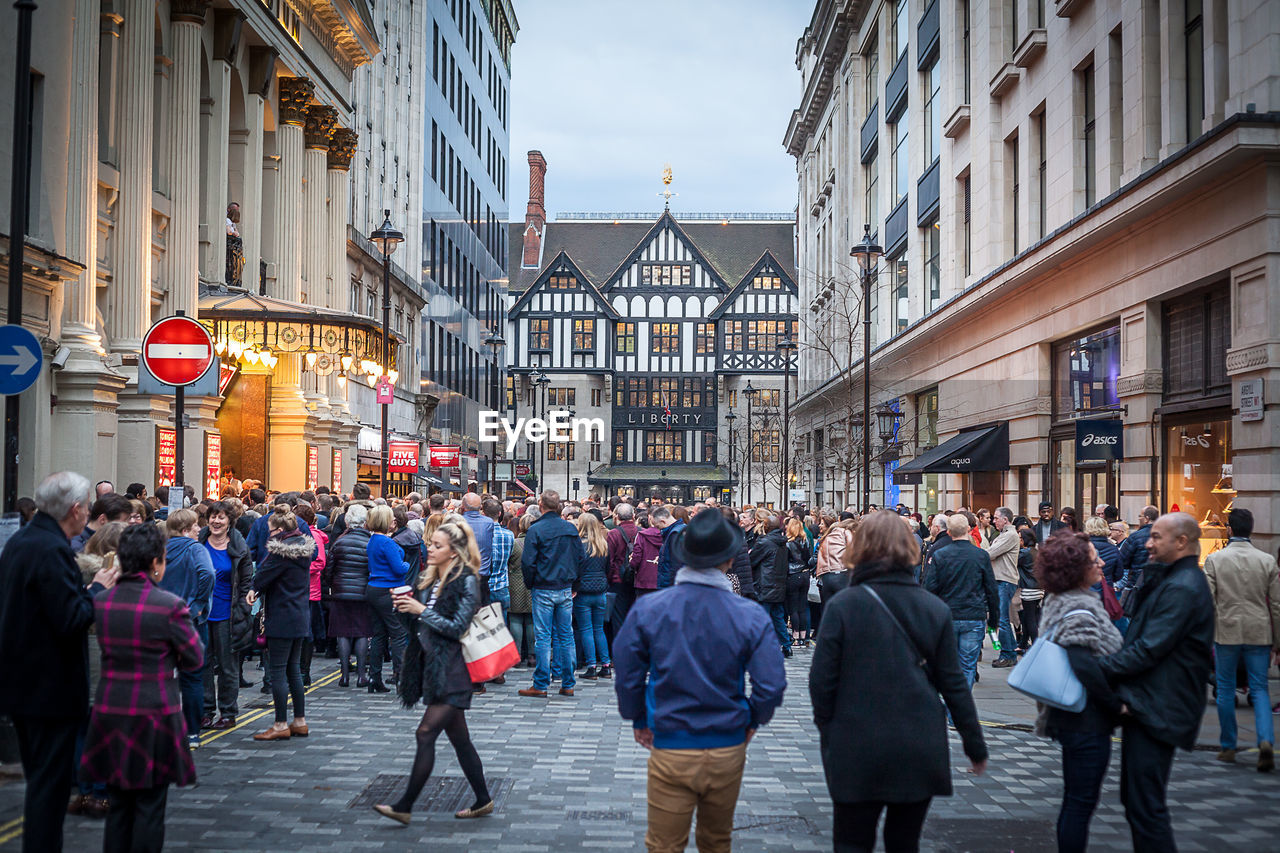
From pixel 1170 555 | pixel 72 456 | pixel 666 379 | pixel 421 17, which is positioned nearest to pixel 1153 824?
pixel 1170 555

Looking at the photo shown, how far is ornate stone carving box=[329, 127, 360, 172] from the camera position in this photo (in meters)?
32.6

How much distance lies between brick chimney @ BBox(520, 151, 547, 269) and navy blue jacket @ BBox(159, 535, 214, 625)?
7911 centimetres

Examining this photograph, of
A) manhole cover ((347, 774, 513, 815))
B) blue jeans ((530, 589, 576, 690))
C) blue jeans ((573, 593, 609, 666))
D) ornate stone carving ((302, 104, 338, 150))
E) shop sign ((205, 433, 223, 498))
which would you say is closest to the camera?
manhole cover ((347, 774, 513, 815))

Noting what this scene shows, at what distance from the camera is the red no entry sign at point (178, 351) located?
1162 cm

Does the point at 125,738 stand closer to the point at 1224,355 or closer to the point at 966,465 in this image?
the point at 1224,355

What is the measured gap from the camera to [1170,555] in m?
6.11

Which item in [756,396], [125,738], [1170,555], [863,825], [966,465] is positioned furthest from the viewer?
[756,396]

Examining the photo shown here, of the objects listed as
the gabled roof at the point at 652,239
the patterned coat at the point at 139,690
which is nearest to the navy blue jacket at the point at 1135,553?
the patterned coat at the point at 139,690

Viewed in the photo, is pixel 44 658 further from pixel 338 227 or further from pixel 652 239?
→ pixel 652 239

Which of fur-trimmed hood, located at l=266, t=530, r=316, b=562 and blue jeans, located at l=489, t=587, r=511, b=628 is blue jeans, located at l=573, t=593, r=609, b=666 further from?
fur-trimmed hood, located at l=266, t=530, r=316, b=562

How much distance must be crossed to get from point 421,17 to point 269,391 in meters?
20.8

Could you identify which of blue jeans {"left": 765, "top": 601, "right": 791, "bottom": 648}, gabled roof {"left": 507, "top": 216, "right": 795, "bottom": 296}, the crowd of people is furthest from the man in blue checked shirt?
gabled roof {"left": 507, "top": 216, "right": 795, "bottom": 296}

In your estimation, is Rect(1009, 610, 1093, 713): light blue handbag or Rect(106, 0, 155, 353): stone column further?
Rect(106, 0, 155, 353): stone column

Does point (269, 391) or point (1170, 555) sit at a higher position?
point (269, 391)
